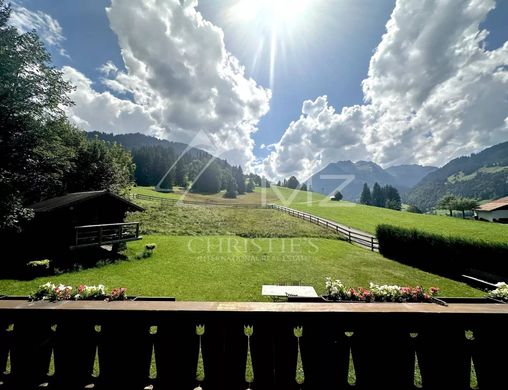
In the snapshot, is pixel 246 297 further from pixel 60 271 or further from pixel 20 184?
pixel 20 184

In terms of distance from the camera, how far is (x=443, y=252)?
16.5 m

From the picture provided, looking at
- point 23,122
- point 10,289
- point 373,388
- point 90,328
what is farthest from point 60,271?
point 373,388

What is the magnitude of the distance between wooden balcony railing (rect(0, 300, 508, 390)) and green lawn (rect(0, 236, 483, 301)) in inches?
310

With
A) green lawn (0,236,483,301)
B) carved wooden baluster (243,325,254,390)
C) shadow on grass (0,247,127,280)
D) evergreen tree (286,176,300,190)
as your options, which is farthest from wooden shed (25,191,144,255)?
evergreen tree (286,176,300,190)

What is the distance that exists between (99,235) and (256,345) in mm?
17203

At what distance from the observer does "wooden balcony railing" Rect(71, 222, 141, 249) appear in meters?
14.9

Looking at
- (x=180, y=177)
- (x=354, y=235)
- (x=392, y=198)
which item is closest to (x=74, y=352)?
(x=354, y=235)

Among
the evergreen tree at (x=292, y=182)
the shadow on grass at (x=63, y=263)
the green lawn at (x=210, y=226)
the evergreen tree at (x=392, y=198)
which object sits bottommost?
the shadow on grass at (x=63, y=263)

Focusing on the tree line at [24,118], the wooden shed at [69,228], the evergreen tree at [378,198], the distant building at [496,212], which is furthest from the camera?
the evergreen tree at [378,198]

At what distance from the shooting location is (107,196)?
1739 centimetres

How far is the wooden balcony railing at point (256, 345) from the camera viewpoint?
7.07 feet

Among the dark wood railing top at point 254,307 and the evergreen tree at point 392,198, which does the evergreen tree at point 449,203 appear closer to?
the evergreen tree at point 392,198

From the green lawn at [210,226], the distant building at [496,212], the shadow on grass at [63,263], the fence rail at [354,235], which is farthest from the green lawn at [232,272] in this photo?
the distant building at [496,212]

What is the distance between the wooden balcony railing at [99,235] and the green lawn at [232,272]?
1.49 meters
